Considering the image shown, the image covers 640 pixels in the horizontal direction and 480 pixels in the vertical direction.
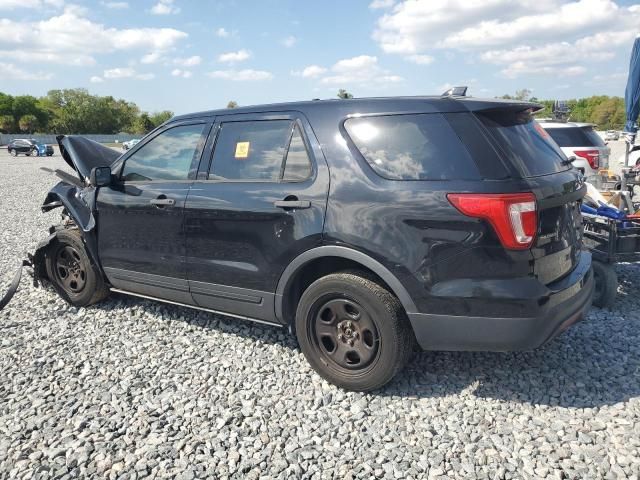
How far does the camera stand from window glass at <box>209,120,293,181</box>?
351 centimetres

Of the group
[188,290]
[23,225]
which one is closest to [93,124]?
[23,225]

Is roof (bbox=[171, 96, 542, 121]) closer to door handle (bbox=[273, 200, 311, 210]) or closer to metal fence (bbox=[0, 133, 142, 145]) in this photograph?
door handle (bbox=[273, 200, 311, 210])

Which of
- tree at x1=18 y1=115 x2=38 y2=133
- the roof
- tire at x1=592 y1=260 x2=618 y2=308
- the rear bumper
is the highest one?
tree at x1=18 y1=115 x2=38 y2=133

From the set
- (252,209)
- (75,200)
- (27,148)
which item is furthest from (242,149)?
(27,148)

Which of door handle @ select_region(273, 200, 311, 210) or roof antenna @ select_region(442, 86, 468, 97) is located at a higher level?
roof antenna @ select_region(442, 86, 468, 97)

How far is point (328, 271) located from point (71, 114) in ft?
380

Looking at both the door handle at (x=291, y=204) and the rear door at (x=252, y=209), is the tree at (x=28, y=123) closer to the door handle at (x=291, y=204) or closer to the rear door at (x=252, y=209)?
the rear door at (x=252, y=209)

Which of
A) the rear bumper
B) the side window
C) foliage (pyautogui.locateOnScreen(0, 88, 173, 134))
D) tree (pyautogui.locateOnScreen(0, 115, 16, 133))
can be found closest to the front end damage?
the side window

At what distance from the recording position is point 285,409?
3102 millimetres

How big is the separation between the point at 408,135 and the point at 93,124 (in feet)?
384

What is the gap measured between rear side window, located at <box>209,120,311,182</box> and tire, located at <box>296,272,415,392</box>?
0.82m

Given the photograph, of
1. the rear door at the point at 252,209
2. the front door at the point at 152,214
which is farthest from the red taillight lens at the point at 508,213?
the front door at the point at 152,214

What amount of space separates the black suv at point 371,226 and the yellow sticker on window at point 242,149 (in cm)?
1

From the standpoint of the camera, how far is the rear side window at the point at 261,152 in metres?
3.41
